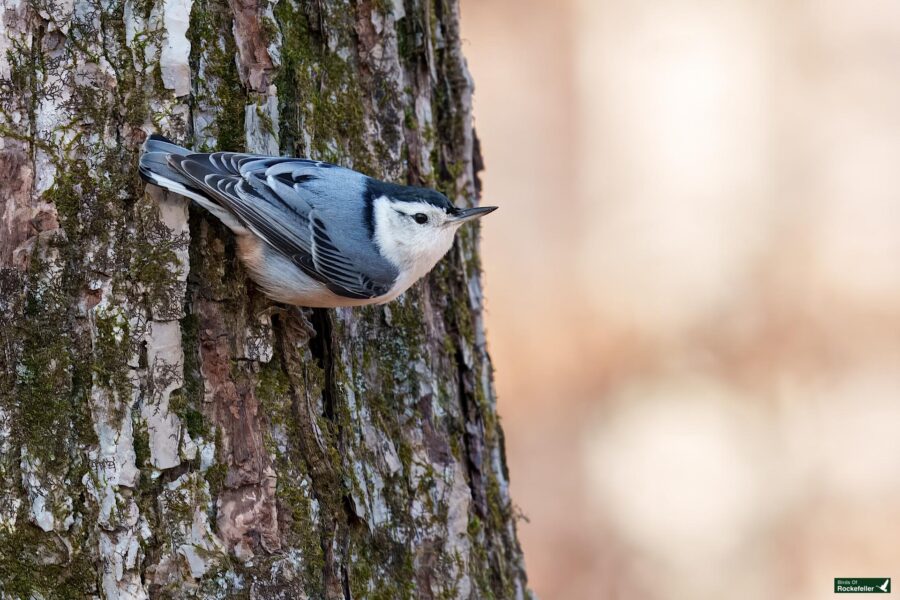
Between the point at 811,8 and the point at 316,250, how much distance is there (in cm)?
408

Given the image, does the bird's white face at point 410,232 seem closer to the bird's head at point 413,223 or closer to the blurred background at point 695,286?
the bird's head at point 413,223

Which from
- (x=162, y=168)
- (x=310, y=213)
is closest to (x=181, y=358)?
(x=162, y=168)

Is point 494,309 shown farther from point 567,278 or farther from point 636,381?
point 636,381

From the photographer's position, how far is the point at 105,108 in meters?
2.06

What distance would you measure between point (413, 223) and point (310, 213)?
0.93 feet

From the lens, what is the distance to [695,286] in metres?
4.96

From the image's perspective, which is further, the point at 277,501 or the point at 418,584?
the point at 418,584

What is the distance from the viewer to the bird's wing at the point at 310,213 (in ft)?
7.13

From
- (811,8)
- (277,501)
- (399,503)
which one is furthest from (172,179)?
(811,8)

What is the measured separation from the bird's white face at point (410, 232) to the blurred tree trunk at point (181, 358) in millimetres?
185

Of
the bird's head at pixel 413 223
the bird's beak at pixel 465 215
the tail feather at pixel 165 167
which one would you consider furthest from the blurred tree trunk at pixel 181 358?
the bird's beak at pixel 465 215

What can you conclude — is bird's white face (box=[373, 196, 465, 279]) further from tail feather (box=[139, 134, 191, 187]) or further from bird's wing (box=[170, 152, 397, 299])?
tail feather (box=[139, 134, 191, 187])

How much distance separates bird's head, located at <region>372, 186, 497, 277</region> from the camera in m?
2.43

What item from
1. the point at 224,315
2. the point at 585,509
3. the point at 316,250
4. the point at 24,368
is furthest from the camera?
the point at 585,509
